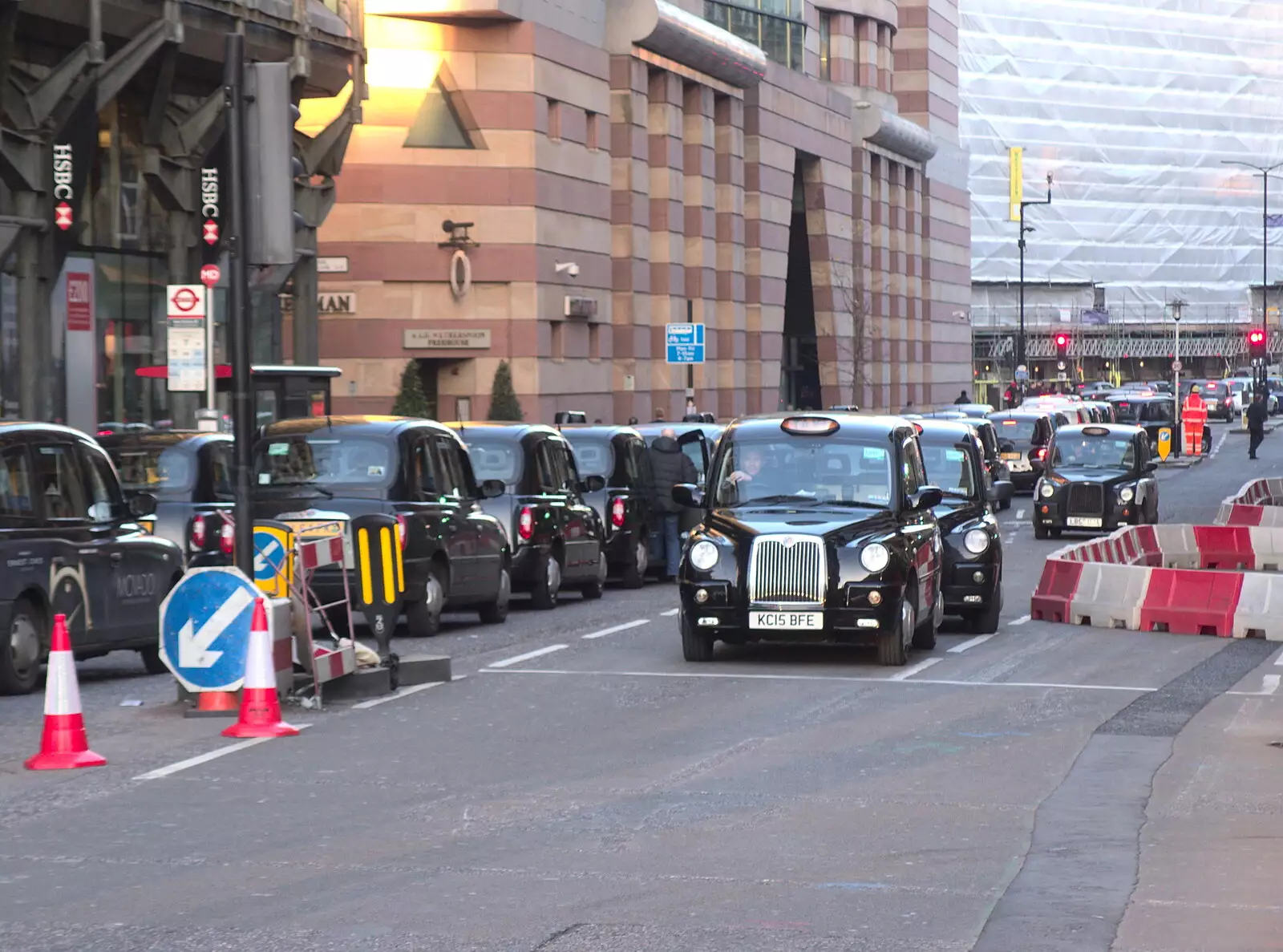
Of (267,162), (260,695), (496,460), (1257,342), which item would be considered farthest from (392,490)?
(1257,342)

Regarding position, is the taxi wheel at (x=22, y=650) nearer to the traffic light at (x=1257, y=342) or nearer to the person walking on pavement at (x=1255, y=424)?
the person walking on pavement at (x=1255, y=424)

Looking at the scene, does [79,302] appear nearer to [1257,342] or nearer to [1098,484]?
[1098,484]

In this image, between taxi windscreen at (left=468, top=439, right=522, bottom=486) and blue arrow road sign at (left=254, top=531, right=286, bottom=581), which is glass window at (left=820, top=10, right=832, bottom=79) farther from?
blue arrow road sign at (left=254, top=531, right=286, bottom=581)

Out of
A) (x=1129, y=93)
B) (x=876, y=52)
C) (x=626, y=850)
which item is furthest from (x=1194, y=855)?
(x=1129, y=93)

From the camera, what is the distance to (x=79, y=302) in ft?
118

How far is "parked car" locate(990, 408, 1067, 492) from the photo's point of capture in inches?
1816

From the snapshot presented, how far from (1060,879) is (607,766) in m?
3.44

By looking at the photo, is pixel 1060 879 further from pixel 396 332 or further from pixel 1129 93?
pixel 1129 93

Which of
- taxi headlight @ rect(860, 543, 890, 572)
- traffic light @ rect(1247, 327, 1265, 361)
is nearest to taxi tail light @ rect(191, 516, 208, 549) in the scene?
taxi headlight @ rect(860, 543, 890, 572)

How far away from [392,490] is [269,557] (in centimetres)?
392

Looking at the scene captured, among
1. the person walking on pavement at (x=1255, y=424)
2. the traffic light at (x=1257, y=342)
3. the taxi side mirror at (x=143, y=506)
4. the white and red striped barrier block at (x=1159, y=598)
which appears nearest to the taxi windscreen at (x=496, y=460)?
the white and red striped barrier block at (x=1159, y=598)

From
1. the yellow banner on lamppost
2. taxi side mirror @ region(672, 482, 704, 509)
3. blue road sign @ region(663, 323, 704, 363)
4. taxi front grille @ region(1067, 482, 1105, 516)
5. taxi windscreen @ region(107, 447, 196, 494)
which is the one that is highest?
the yellow banner on lamppost

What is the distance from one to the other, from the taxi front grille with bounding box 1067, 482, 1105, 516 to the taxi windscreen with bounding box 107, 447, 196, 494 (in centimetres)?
1894

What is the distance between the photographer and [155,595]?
1598 centimetres
